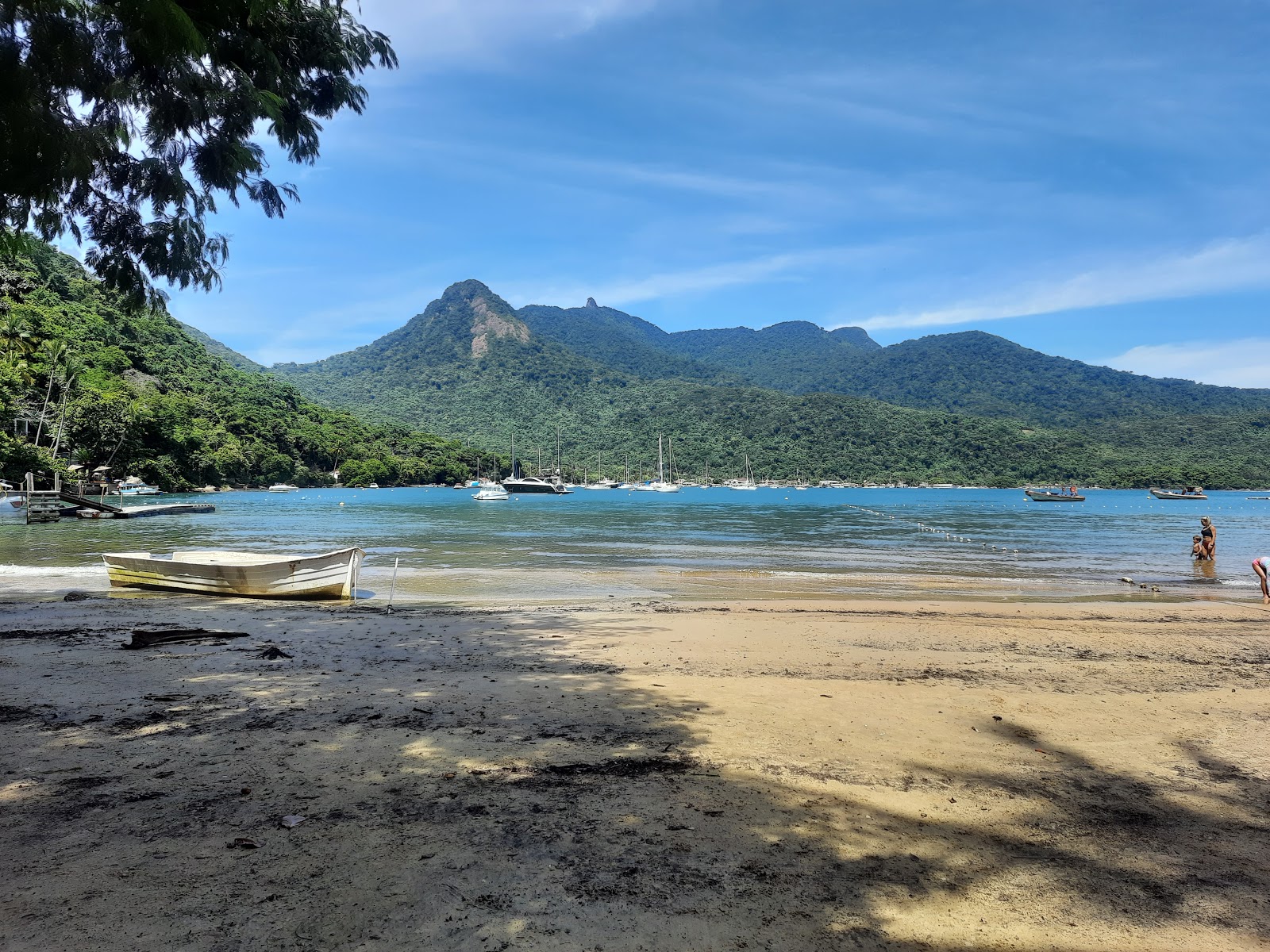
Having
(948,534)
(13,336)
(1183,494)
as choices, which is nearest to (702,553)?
(948,534)

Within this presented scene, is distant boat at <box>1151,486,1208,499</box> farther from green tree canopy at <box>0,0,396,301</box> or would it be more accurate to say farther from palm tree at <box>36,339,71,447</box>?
palm tree at <box>36,339,71,447</box>

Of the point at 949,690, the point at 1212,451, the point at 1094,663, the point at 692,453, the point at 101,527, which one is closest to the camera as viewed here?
the point at 949,690

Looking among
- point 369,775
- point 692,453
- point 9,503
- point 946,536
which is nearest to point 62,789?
point 369,775

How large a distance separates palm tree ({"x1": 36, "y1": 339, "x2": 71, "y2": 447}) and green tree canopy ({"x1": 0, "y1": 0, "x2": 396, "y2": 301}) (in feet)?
239

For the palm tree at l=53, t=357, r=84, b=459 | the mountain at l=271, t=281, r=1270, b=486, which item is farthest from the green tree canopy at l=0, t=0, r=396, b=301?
the mountain at l=271, t=281, r=1270, b=486

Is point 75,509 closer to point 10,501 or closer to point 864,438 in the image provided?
point 10,501

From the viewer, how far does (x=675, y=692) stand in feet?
23.0

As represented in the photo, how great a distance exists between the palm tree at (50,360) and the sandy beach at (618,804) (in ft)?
233

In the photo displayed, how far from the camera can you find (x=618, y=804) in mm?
4148

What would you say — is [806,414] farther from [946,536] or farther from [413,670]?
[413,670]

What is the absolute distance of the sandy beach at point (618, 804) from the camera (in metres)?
2.94

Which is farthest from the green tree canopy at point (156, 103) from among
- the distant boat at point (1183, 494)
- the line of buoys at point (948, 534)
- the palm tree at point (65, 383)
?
the distant boat at point (1183, 494)

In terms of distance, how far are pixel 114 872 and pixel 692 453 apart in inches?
6660

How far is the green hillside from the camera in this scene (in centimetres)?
6475
